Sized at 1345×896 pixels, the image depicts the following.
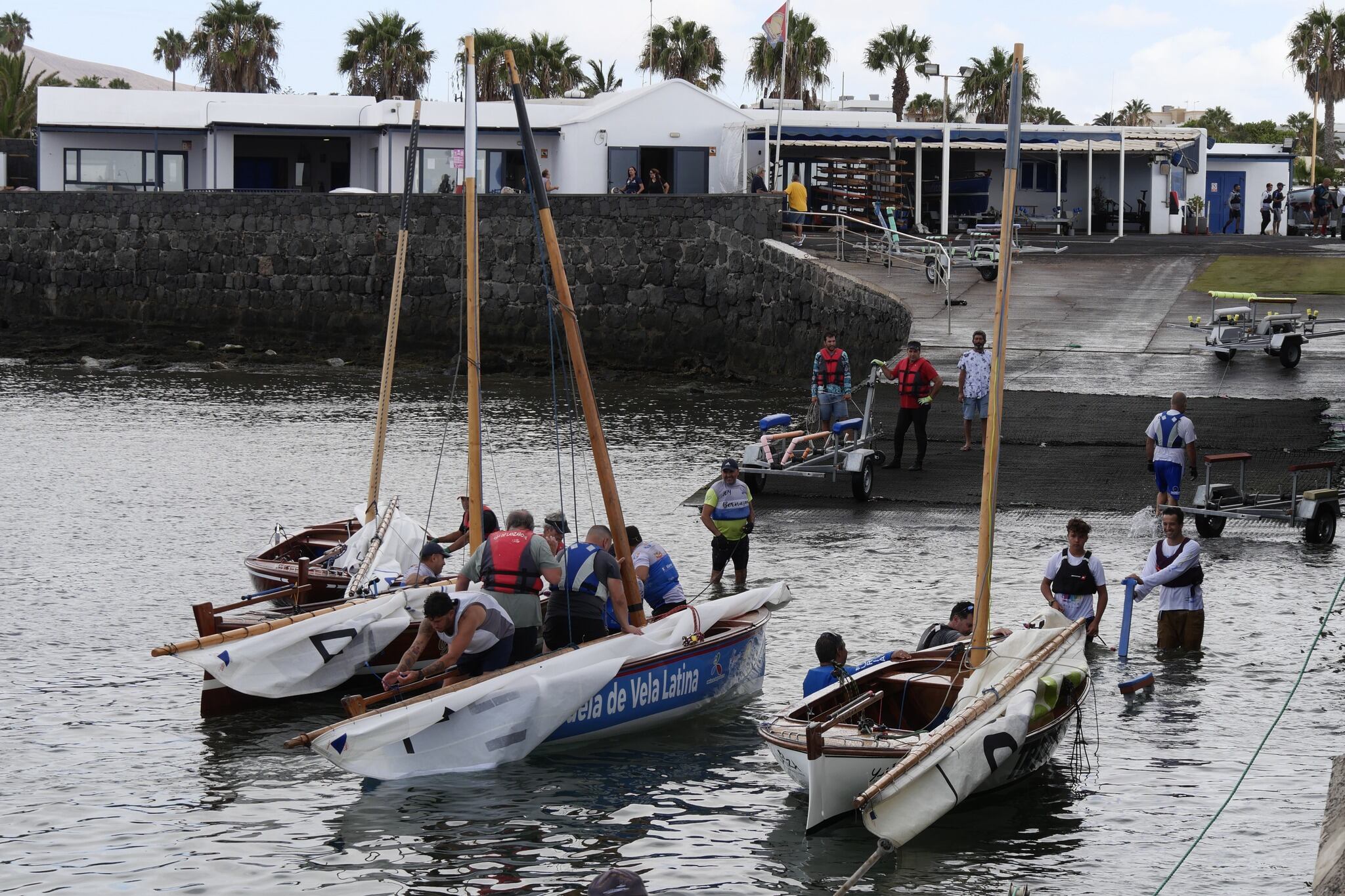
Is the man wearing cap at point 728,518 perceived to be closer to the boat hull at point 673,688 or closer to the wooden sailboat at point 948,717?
the boat hull at point 673,688

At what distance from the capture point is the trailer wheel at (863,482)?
22.0 metres

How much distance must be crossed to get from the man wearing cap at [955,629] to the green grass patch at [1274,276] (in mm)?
24949

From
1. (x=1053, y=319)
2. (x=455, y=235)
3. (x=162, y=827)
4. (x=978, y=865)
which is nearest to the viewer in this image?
(x=978, y=865)

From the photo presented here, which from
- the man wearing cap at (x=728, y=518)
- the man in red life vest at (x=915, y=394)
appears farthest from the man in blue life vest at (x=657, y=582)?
the man in red life vest at (x=915, y=394)

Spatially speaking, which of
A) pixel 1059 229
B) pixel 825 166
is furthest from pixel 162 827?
pixel 1059 229

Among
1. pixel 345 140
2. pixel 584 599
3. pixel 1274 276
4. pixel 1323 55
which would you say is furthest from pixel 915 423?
pixel 1323 55

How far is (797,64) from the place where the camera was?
75.1 meters

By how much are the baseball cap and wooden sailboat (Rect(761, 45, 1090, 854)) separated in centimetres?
436

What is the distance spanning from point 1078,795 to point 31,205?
43.8 metres

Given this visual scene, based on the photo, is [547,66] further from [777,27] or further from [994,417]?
[994,417]

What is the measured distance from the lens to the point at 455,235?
41938 millimetres

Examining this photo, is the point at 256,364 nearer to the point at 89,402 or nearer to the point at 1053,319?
the point at 89,402

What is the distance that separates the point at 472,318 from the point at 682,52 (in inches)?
2324

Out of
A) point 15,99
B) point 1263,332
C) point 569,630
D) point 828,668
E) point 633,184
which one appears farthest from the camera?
point 15,99
